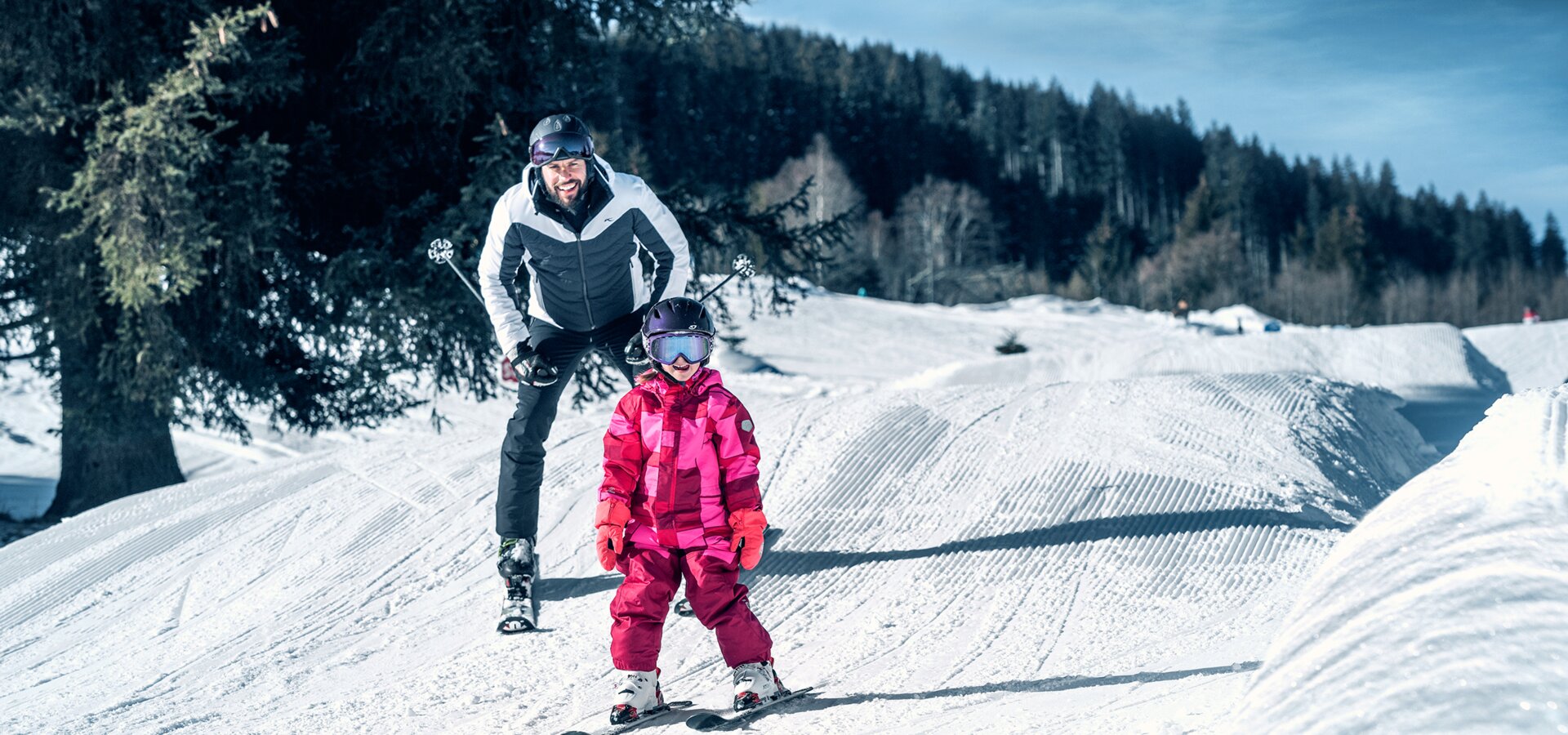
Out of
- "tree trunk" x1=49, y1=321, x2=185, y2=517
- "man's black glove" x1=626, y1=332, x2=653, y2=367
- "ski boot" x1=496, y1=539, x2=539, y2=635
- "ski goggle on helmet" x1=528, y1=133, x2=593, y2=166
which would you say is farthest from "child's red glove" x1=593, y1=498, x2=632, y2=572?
"tree trunk" x1=49, y1=321, x2=185, y2=517

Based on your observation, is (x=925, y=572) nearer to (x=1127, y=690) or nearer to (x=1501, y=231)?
(x=1127, y=690)

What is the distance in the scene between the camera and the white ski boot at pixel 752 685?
11.1ft

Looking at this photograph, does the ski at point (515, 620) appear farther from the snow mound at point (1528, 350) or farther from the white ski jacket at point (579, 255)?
the snow mound at point (1528, 350)

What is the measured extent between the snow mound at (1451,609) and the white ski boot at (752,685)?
1570 millimetres

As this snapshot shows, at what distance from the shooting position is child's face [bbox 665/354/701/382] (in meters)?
3.52

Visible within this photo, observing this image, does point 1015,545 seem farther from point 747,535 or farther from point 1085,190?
point 1085,190

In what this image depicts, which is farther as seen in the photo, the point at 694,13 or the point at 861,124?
the point at 861,124

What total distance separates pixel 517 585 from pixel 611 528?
1.27 meters

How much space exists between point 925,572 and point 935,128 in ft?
284

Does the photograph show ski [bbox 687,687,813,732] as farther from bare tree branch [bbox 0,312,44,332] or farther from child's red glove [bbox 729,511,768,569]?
bare tree branch [bbox 0,312,44,332]

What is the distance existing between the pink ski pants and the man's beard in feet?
5.13

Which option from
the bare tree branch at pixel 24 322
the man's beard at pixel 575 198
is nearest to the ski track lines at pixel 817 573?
the man's beard at pixel 575 198

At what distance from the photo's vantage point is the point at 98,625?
200 inches

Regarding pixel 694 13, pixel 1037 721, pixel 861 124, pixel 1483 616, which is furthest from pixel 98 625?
pixel 861 124
